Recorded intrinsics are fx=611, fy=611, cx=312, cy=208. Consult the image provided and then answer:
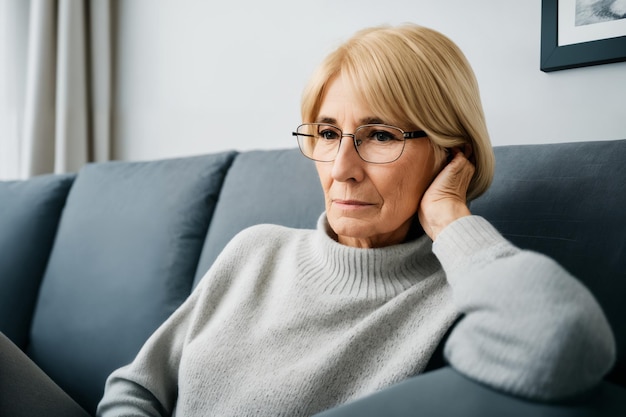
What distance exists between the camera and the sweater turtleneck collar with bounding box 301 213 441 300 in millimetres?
1074

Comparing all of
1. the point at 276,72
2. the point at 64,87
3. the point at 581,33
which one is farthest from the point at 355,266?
the point at 64,87

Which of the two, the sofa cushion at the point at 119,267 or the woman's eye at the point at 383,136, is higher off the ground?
the woman's eye at the point at 383,136

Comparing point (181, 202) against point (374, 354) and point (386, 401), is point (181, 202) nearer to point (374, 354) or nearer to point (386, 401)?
point (374, 354)

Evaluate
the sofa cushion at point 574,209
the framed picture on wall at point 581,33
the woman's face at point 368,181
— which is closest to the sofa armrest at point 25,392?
the woman's face at point 368,181

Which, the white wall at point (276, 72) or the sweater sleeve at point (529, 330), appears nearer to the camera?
the sweater sleeve at point (529, 330)

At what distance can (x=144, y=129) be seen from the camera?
2463mm

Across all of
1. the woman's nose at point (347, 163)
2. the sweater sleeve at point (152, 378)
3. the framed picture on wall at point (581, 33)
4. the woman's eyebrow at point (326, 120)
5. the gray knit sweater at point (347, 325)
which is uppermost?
the framed picture on wall at point (581, 33)

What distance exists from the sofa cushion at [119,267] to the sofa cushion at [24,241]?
0.05 meters

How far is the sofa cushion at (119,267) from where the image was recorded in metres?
1.55

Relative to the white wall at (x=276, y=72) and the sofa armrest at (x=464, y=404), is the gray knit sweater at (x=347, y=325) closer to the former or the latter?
the sofa armrest at (x=464, y=404)

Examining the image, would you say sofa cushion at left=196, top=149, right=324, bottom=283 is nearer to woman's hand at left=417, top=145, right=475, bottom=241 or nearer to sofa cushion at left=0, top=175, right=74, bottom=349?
woman's hand at left=417, top=145, right=475, bottom=241

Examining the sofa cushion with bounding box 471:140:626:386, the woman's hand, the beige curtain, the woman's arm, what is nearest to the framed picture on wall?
the sofa cushion with bounding box 471:140:626:386

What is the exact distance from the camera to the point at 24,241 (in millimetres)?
1854

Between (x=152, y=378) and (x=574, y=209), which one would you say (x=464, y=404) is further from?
(x=152, y=378)
